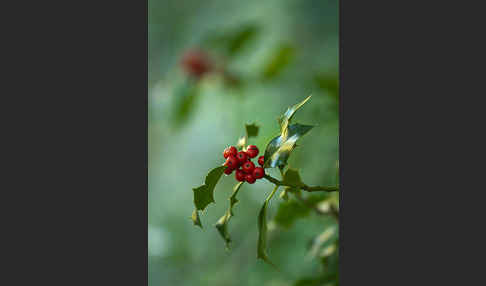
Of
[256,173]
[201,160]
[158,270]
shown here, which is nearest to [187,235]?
[158,270]

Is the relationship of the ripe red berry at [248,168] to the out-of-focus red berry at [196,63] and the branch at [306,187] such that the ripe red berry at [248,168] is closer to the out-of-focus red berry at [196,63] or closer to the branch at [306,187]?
the branch at [306,187]

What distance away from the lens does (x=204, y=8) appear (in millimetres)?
2410

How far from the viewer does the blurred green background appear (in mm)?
1483

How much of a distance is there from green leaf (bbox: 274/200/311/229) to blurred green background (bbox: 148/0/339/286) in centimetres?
2

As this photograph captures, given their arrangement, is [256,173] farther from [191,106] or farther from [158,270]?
[158,270]

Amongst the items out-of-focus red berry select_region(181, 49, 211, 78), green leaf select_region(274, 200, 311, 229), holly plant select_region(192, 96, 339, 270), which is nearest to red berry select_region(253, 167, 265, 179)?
holly plant select_region(192, 96, 339, 270)

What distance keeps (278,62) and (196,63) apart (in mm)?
282

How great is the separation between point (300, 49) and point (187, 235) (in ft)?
2.88

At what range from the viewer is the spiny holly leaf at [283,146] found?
26.8 inches

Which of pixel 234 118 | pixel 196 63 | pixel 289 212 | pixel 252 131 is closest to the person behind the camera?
pixel 252 131

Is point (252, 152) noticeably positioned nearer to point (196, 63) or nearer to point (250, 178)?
point (250, 178)

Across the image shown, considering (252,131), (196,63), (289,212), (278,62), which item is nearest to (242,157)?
(252,131)

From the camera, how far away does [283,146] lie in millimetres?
693

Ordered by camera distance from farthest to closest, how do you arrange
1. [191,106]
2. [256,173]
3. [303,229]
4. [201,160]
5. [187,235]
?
[201,160] → [187,235] → [191,106] → [303,229] → [256,173]
